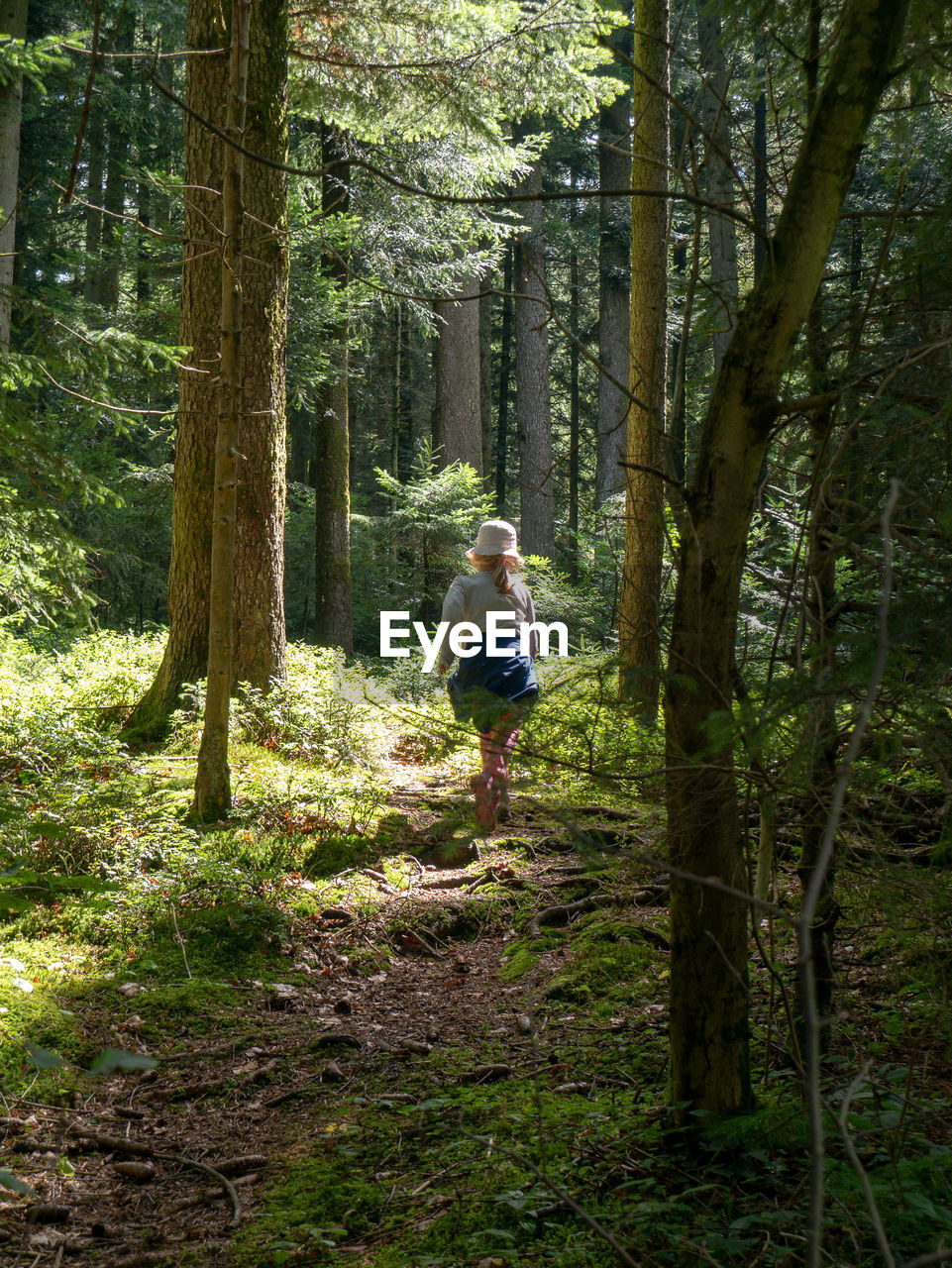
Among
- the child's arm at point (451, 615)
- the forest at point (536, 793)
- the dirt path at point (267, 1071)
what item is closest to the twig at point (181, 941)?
the forest at point (536, 793)

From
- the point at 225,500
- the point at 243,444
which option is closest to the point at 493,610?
the point at 225,500

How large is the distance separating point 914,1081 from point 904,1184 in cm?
61

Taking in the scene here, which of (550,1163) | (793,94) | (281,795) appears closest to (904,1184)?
(550,1163)

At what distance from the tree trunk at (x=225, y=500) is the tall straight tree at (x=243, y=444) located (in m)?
1.79

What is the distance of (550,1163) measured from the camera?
8.48 feet

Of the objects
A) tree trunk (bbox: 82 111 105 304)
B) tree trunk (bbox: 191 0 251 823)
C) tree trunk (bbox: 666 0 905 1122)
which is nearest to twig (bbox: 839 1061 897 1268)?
tree trunk (bbox: 666 0 905 1122)

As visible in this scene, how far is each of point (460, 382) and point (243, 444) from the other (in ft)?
35.2

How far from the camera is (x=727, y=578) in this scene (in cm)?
236

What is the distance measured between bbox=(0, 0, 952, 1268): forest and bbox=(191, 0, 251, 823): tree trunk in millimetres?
30

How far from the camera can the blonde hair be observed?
6508 mm

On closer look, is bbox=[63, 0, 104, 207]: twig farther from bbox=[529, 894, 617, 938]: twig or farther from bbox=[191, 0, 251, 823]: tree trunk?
bbox=[529, 894, 617, 938]: twig

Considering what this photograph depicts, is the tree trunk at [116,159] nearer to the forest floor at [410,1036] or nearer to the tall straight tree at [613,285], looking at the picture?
the tall straight tree at [613,285]

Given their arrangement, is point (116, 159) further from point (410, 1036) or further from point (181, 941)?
point (410, 1036)

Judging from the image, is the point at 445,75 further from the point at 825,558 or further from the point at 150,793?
the point at 825,558
